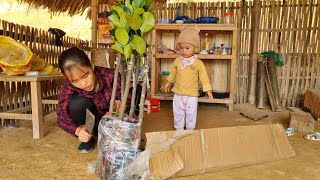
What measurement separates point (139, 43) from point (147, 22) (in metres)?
0.12

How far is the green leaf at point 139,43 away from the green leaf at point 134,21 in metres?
0.05

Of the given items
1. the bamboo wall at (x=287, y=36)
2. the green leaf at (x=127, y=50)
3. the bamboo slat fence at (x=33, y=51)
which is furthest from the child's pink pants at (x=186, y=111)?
the bamboo wall at (x=287, y=36)

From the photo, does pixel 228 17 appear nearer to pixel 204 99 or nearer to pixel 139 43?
pixel 204 99

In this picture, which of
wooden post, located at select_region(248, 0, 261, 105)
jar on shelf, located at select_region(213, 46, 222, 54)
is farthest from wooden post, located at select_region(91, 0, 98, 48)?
wooden post, located at select_region(248, 0, 261, 105)

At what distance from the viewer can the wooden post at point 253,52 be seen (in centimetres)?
407

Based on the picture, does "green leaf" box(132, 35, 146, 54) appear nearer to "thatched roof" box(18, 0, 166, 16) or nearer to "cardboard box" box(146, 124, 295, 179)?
"cardboard box" box(146, 124, 295, 179)

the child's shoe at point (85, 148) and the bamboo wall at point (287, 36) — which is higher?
→ the bamboo wall at point (287, 36)

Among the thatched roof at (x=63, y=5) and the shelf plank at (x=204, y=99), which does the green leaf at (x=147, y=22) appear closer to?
the shelf plank at (x=204, y=99)

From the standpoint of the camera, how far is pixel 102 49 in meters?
3.66

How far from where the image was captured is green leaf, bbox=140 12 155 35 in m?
1.37

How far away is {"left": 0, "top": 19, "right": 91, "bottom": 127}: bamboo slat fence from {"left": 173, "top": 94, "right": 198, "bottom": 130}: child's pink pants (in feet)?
5.39

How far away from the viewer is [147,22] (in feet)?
4.51

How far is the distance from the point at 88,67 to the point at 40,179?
72cm

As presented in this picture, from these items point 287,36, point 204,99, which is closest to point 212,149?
point 204,99
